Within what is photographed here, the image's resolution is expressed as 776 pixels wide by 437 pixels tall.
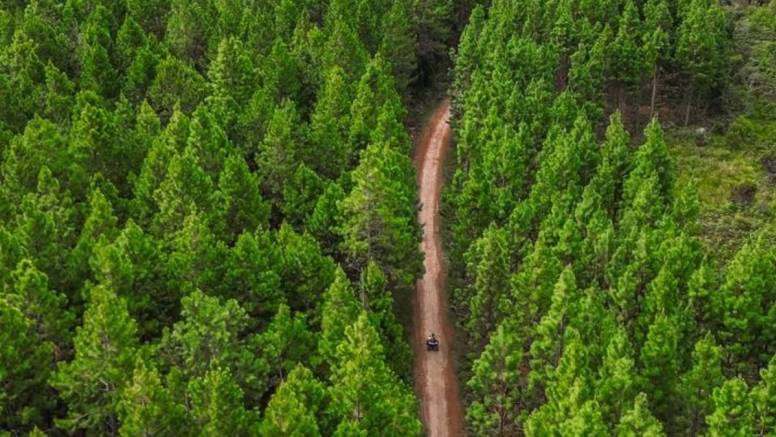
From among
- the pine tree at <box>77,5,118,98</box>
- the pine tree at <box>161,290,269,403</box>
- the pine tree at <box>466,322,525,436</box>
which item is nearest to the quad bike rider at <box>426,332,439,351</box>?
the pine tree at <box>466,322,525,436</box>

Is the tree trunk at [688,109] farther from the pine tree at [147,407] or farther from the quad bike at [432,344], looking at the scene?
the pine tree at [147,407]

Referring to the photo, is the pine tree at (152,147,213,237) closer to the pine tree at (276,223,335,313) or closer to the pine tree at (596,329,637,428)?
the pine tree at (276,223,335,313)

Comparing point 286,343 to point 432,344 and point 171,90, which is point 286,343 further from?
point 171,90

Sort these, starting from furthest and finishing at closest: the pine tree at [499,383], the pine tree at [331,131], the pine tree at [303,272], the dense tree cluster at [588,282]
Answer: the pine tree at [331,131] → the pine tree at [303,272] → the pine tree at [499,383] → the dense tree cluster at [588,282]

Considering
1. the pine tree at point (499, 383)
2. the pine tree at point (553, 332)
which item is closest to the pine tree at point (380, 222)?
the pine tree at point (499, 383)

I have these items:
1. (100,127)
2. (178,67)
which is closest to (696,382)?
(100,127)

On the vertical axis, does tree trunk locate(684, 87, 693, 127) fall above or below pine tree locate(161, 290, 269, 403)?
above
